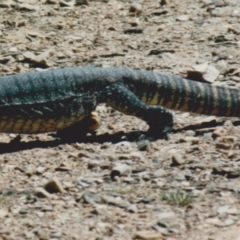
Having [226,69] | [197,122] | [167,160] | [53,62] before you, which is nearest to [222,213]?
[167,160]

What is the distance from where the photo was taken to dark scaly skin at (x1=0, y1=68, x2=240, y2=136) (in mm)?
9930

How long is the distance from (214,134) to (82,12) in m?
6.27

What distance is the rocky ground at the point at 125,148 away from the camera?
748cm

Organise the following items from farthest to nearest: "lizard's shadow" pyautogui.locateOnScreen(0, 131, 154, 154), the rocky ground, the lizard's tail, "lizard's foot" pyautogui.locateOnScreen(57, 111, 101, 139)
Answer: the lizard's tail → "lizard's foot" pyautogui.locateOnScreen(57, 111, 101, 139) → "lizard's shadow" pyautogui.locateOnScreen(0, 131, 154, 154) → the rocky ground

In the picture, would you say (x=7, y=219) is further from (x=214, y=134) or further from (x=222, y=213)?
(x=214, y=134)

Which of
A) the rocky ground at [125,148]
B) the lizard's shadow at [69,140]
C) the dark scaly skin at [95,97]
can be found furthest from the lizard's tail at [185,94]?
the lizard's shadow at [69,140]

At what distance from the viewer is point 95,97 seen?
10.2 meters

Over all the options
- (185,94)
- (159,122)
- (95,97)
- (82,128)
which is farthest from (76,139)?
(185,94)

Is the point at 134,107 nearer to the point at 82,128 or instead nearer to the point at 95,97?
the point at 95,97

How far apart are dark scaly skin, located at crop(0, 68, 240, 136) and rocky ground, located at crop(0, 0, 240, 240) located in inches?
8.1

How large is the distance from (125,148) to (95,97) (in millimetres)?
858

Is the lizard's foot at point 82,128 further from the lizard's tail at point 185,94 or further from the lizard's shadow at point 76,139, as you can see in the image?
the lizard's tail at point 185,94

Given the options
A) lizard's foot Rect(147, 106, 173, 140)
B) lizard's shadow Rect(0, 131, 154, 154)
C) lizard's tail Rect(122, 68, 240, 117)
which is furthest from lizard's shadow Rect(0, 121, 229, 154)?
lizard's tail Rect(122, 68, 240, 117)

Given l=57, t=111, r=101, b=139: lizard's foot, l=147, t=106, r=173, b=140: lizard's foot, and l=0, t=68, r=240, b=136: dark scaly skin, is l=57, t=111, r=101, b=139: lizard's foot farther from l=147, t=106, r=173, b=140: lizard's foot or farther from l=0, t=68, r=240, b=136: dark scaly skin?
l=147, t=106, r=173, b=140: lizard's foot
